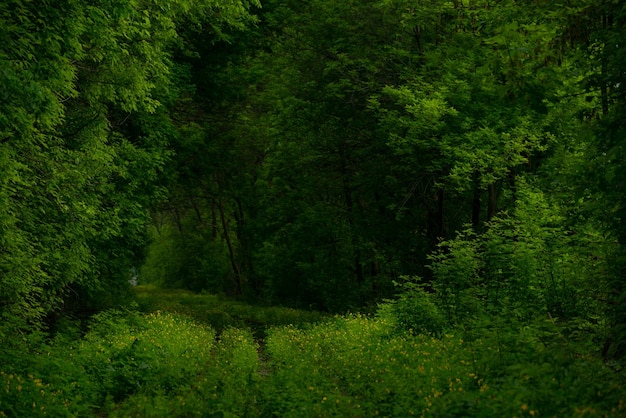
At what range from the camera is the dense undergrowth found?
22.6 feet

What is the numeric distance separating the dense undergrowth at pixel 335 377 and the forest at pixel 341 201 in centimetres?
6

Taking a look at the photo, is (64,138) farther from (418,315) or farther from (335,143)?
(335,143)

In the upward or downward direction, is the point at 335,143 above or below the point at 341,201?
above

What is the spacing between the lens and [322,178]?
98.0ft

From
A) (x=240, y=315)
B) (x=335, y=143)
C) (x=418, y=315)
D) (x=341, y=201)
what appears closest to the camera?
(x=418, y=315)

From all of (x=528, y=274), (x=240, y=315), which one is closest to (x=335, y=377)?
(x=528, y=274)

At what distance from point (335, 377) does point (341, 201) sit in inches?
851

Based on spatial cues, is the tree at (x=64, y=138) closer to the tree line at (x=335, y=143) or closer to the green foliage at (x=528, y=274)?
the tree line at (x=335, y=143)

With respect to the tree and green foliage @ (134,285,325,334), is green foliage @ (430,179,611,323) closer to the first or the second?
the tree

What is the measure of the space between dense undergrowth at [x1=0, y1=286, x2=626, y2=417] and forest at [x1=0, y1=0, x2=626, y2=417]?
2.2 inches

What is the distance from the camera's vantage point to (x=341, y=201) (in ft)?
107

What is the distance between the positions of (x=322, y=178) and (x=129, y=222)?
13269 mm

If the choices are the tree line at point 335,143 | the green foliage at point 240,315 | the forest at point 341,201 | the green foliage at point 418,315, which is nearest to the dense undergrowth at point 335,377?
the forest at point 341,201

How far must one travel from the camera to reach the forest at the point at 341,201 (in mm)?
8305
